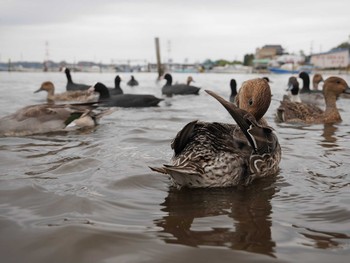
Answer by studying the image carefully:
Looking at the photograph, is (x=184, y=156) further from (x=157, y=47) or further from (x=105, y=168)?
(x=157, y=47)

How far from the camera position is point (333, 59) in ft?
300

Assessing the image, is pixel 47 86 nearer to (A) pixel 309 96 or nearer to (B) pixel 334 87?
(A) pixel 309 96

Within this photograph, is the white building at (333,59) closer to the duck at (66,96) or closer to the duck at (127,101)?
the duck at (66,96)

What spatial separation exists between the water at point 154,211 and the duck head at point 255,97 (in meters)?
0.75

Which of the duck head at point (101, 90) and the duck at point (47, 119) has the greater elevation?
the duck head at point (101, 90)

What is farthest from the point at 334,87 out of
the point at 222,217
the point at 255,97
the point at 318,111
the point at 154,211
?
the point at 154,211

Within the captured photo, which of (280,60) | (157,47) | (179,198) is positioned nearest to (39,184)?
(179,198)

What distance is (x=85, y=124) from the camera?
26.7 feet

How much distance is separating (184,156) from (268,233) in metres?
1.13

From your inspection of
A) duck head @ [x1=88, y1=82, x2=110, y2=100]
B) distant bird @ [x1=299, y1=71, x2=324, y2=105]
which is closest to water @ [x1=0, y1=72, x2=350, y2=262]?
duck head @ [x1=88, y1=82, x2=110, y2=100]

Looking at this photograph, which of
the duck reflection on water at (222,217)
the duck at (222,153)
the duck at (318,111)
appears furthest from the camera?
the duck at (318,111)

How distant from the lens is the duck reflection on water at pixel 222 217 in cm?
266

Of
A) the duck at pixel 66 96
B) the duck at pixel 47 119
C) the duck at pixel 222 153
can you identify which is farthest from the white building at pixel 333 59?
the duck at pixel 222 153

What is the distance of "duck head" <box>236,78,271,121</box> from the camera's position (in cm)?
468
